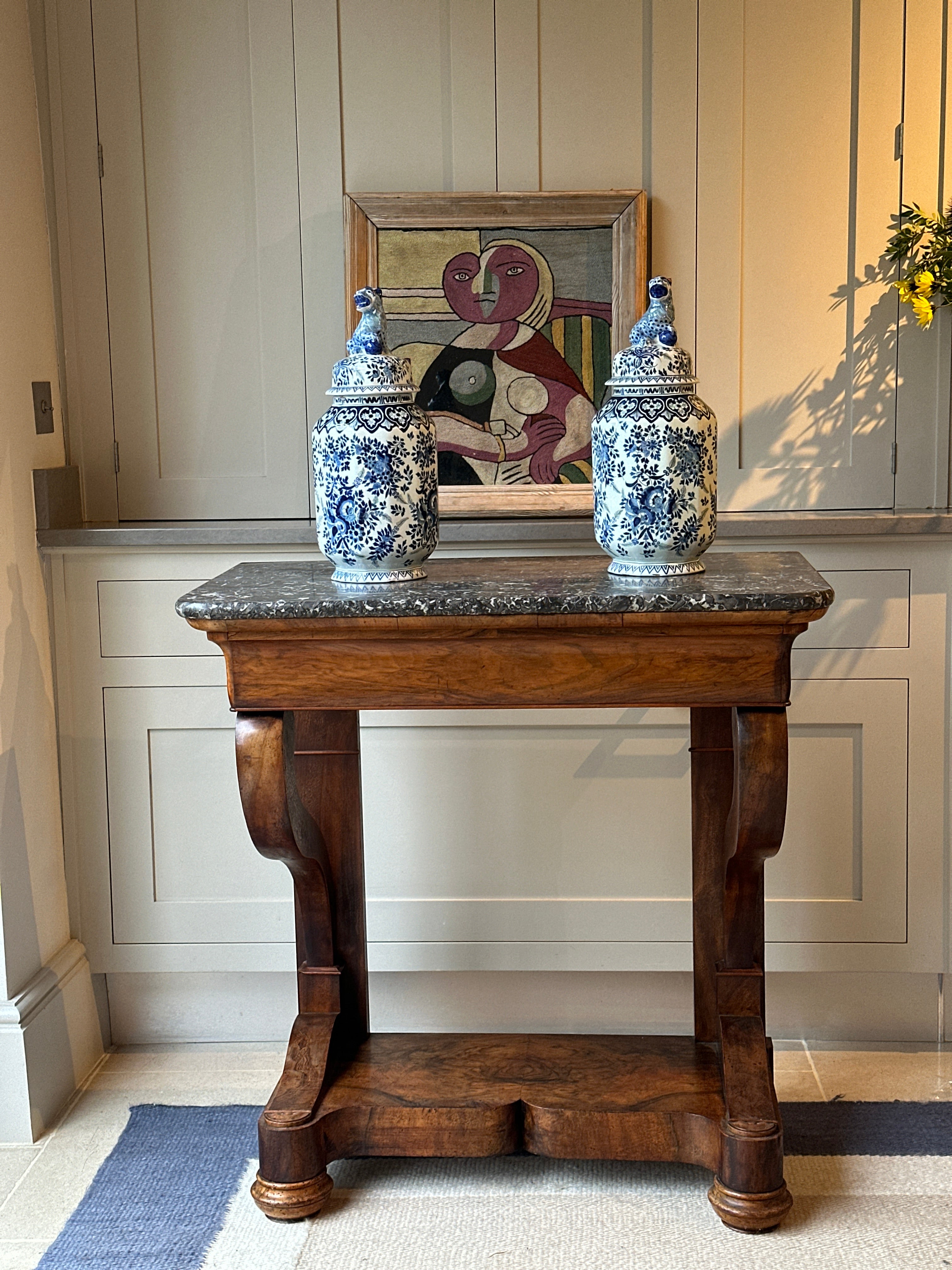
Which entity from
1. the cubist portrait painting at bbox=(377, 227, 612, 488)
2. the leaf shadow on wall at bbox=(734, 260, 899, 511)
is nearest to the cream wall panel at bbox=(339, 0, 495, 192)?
the cubist portrait painting at bbox=(377, 227, 612, 488)

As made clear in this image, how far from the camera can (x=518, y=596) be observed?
5.77 feet

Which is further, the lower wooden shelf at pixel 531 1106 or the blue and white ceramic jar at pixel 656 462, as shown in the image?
the lower wooden shelf at pixel 531 1106

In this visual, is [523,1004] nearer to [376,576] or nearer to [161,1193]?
[161,1193]

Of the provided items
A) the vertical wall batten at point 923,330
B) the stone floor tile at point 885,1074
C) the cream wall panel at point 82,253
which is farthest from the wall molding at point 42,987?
the vertical wall batten at point 923,330

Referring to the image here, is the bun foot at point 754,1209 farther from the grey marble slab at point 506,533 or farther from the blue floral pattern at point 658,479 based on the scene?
the grey marble slab at point 506,533

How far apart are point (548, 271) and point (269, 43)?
734 mm

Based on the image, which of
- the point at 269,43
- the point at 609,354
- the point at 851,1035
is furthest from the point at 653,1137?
the point at 269,43

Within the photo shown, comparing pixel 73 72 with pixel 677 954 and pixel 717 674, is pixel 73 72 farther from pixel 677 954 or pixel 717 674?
pixel 677 954

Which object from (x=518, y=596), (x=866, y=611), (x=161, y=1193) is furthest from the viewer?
(x=866, y=611)

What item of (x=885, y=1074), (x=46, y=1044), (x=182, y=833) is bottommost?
(x=885, y=1074)

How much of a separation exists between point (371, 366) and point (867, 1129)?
1.58 metres

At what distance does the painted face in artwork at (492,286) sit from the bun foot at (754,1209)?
1.69 metres

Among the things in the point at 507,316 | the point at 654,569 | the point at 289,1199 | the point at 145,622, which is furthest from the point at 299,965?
the point at 507,316

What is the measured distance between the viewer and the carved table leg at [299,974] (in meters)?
1.90
